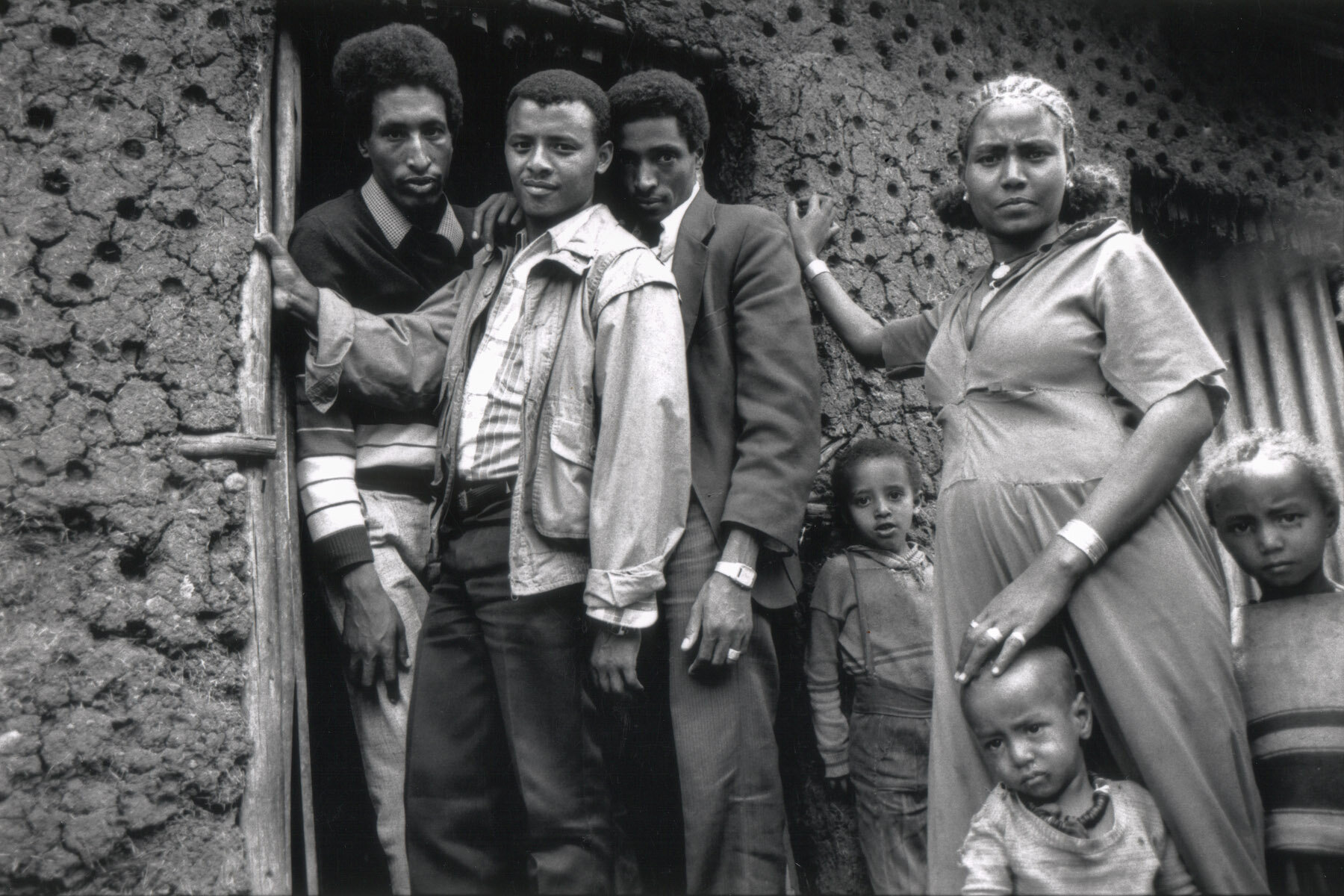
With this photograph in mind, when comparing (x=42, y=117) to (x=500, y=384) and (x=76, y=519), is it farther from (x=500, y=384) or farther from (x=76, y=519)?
(x=500, y=384)

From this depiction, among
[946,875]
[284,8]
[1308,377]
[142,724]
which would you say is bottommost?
[946,875]

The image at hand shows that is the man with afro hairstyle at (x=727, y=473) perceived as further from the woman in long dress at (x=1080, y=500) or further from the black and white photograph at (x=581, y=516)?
the woman in long dress at (x=1080, y=500)

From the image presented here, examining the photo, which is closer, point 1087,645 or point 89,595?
point 1087,645

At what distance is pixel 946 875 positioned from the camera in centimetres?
235

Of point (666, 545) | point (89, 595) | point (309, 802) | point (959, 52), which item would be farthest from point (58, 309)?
point (959, 52)

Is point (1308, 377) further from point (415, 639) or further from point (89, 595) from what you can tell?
point (89, 595)

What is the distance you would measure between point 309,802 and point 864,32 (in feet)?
9.65

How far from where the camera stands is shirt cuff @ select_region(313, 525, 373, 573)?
2.88 metres

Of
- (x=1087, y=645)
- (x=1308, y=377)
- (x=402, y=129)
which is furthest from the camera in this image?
(x=1308, y=377)

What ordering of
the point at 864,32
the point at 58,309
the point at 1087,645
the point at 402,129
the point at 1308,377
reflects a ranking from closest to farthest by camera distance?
the point at 1087,645 < the point at 58,309 < the point at 402,129 < the point at 864,32 < the point at 1308,377

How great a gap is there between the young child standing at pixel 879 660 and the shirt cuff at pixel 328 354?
1420 millimetres

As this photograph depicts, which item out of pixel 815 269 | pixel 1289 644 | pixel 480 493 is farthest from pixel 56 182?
pixel 1289 644

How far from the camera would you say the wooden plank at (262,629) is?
2715mm

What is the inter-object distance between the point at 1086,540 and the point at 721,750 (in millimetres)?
878
